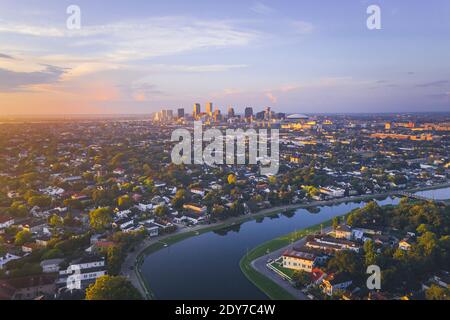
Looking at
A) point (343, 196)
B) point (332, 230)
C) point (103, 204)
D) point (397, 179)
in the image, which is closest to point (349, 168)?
point (397, 179)

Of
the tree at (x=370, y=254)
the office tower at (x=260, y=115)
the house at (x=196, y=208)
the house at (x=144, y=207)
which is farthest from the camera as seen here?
the office tower at (x=260, y=115)

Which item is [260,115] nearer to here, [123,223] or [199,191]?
[199,191]

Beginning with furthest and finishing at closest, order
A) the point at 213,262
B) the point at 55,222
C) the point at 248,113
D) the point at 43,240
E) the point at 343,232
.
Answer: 1. the point at 248,113
2. the point at 55,222
3. the point at 343,232
4. the point at 43,240
5. the point at 213,262

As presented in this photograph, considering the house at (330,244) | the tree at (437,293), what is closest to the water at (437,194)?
the house at (330,244)

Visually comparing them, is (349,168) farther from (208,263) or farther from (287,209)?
(208,263)

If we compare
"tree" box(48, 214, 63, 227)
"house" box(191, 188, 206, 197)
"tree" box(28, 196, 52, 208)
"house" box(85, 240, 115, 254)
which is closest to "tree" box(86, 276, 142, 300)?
"house" box(85, 240, 115, 254)

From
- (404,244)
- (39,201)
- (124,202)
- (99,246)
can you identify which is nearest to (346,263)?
(404,244)

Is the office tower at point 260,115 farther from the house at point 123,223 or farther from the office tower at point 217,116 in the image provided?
the house at point 123,223
